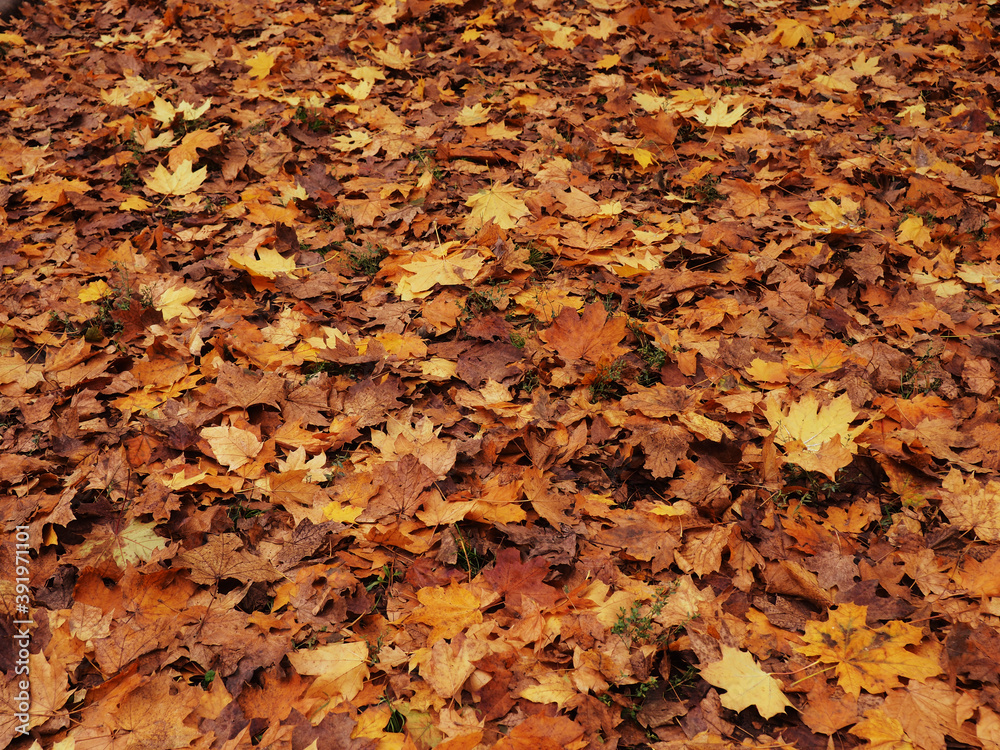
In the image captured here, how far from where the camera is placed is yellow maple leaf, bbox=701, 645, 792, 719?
67.2 inches

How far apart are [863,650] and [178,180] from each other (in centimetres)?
380

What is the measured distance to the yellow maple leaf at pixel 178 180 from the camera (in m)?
3.60

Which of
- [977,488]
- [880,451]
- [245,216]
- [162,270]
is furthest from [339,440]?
[977,488]

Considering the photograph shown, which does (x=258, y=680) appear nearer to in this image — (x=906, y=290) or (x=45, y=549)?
(x=45, y=549)

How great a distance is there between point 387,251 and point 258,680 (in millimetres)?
2056

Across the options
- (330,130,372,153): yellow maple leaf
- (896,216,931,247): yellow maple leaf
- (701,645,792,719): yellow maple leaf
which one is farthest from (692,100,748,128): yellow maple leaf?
(701,645,792,719): yellow maple leaf

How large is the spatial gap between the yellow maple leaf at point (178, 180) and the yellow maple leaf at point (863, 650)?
3.58m

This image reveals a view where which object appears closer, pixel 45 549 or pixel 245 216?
pixel 45 549

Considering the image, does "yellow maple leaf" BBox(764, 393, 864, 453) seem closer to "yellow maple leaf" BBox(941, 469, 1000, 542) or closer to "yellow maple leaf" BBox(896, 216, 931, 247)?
"yellow maple leaf" BBox(941, 469, 1000, 542)

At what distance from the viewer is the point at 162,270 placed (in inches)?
125

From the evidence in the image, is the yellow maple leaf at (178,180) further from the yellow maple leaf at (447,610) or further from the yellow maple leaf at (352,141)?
the yellow maple leaf at (447,610)

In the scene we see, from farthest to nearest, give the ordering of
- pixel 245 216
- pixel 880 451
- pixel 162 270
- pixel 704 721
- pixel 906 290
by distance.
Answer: pixel 245 216
pixel 162 270
pixel 906 290
pixel 880 451
pixel 704 721

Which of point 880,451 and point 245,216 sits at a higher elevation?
point 245,216

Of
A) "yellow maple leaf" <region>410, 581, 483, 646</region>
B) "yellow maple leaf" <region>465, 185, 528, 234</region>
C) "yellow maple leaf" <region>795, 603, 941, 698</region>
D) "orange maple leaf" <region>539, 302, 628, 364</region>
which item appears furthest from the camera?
"yellow maple leaf" <region>465, 185, 528, 234</region>
